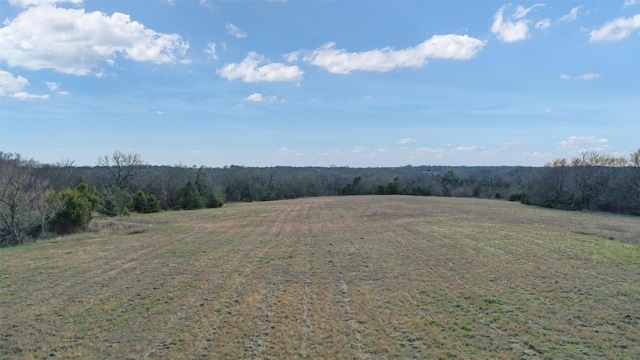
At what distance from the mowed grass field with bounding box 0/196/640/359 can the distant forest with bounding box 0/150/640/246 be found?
5.83 m

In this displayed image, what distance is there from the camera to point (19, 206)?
75.3 feet

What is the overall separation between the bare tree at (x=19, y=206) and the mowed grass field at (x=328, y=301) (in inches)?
180

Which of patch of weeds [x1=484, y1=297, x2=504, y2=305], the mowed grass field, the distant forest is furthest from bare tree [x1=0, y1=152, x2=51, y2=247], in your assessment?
patch of weeds [x1=484, y1=297, x2=504, y2=305]

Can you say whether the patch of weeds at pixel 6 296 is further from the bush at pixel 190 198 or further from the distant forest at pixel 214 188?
the bush at pixel 190 198

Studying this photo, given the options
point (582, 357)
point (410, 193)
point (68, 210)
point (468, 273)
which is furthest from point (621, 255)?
point (410, 193)

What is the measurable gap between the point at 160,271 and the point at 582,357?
13138 millimetres

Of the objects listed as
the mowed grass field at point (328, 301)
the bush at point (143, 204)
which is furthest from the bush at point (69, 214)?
the bush at point (143, 204)

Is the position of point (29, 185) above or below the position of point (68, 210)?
above

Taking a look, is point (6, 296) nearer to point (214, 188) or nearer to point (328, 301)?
point (328, 301)

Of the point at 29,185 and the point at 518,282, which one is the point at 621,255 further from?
the point at 29,185

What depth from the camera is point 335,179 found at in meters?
99.1

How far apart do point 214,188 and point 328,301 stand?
58.6 metres

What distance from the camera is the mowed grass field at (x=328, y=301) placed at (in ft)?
24.5

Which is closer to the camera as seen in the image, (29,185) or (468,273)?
(468,273)
